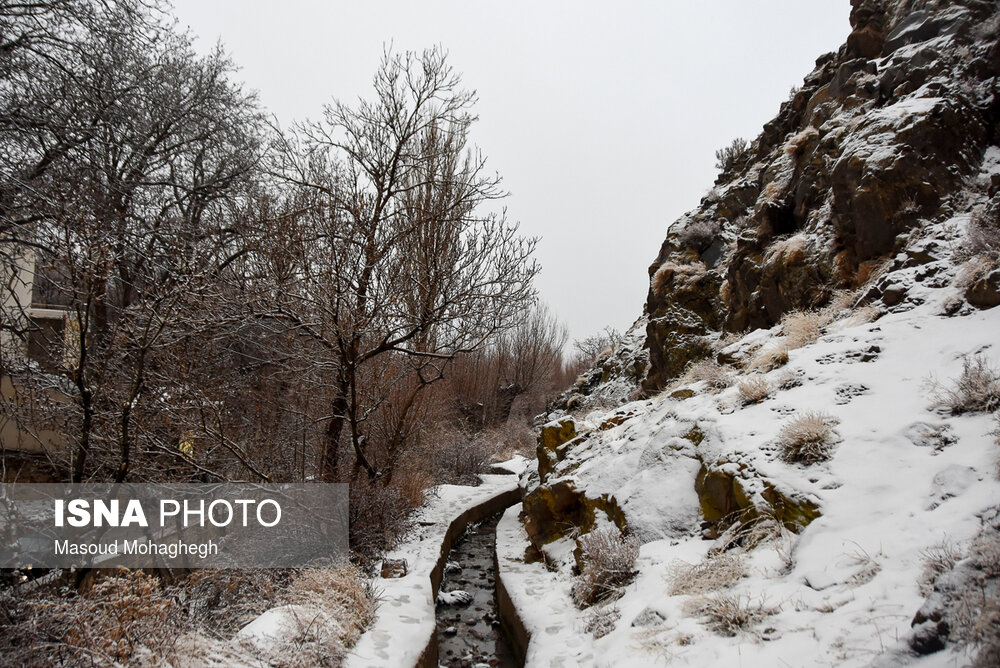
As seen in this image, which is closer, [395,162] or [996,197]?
[996,197]

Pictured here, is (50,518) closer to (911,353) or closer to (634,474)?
(634,474)

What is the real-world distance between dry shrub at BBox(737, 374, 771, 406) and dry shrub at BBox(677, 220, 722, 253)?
7117 millimetres

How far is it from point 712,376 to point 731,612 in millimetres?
4157

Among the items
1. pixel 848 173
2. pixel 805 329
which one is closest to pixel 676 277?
pixel 848 173

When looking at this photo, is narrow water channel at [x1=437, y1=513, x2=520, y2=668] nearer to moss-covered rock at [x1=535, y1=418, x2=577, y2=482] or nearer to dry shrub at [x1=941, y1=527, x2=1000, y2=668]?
moss-covered rock at [x1=535, y1=418, x2=577, y2=482]

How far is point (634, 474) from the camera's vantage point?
616 centimetres

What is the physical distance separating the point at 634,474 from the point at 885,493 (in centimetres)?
285

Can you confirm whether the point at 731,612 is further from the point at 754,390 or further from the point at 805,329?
the point at 805,329

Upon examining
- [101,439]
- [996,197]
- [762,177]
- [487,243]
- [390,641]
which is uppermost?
[762,177]

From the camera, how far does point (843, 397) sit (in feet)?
15.7

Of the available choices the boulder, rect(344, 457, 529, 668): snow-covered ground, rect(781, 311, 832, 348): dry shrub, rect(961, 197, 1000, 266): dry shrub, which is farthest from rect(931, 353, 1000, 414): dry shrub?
rect(344, 457, 529, 668): snow-covered ground

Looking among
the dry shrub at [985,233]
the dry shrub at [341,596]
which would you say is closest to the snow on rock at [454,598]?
the dry shrub at [341,596]

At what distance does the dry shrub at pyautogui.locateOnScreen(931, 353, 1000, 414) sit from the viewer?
373 centimetres

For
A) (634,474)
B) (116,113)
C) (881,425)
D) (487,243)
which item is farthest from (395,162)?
(881,425)
